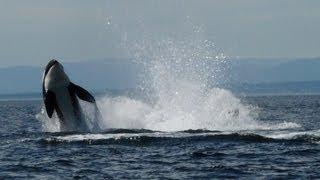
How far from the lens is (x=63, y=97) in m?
44.5

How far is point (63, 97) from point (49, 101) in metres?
0.82

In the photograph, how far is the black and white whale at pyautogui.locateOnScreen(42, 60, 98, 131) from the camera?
44.4 m

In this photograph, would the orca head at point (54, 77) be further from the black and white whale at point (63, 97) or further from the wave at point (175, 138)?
the wave at point (175, 138)

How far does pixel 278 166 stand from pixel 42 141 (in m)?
15.2

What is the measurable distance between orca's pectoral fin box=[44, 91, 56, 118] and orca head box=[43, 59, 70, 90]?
0.45 metres

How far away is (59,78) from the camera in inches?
1768

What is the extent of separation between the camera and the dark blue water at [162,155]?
2934 centimetres

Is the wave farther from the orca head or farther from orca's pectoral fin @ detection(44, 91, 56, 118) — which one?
the orca head

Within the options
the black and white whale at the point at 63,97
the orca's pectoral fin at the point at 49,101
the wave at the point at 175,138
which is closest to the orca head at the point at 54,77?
the black and white whale at the point at 63,97

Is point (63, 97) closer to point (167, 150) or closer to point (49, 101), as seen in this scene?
point (49, 101)

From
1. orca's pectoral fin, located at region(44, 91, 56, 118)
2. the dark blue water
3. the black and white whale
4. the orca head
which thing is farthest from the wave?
the orca head

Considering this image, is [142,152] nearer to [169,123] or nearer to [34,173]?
[34,173]

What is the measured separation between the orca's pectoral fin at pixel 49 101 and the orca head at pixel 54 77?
447mm

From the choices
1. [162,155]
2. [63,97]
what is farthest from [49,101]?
[162,155]
